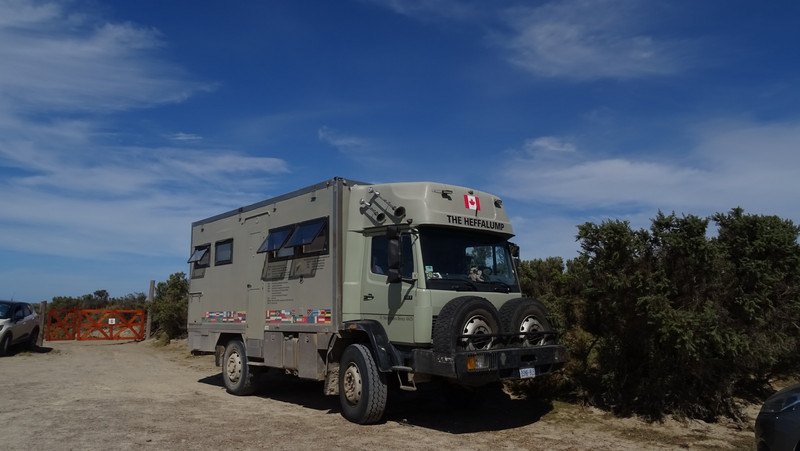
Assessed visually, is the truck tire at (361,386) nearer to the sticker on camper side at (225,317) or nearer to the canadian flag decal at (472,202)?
the canadian flag decal at (472,202)

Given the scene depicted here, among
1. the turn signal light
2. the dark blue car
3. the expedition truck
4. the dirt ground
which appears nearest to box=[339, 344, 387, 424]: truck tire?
the expedition truck

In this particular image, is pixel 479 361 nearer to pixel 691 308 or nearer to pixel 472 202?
pixel 472 202

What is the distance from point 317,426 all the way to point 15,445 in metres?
3.61

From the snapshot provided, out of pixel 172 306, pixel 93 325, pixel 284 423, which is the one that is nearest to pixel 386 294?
pixel 284 423

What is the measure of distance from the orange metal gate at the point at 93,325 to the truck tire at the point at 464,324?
21.5 metres

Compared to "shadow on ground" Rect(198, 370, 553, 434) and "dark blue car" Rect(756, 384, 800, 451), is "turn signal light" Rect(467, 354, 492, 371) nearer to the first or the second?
"shadow on ground" Rect(198, 370, 553, 434)

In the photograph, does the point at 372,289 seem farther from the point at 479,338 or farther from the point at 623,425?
the point at 623,425

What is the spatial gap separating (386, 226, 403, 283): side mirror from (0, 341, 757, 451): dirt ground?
6.70ft

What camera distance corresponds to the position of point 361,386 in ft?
27.8

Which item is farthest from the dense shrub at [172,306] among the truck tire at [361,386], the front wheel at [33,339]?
the truck tire at [361,386]

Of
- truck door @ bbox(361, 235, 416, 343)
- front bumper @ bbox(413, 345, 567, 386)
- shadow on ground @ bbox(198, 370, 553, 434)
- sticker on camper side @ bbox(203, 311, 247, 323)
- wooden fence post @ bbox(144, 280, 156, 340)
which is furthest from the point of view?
wooden fence post @ bbox(144, 280, 156, 340)

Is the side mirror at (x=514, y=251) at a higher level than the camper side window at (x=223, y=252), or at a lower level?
lower

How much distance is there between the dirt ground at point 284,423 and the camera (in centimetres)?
743

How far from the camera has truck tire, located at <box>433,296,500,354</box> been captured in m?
7.50
